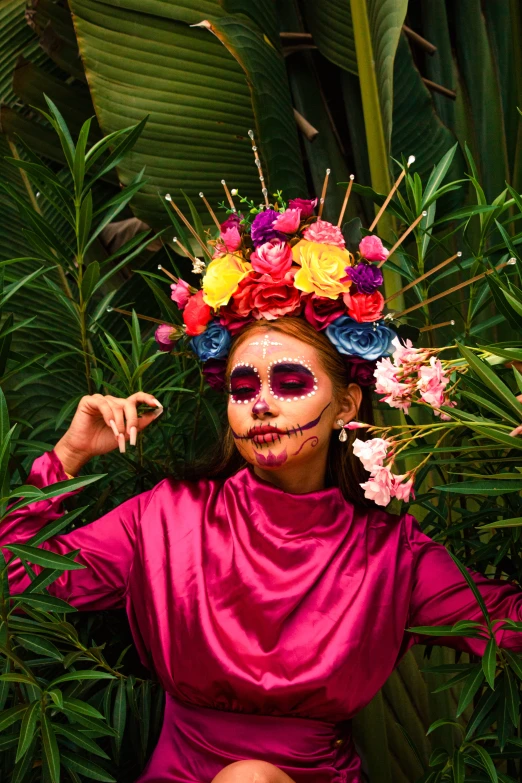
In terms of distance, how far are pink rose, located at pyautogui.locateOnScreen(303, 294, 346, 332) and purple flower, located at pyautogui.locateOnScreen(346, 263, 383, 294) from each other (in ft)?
0.15

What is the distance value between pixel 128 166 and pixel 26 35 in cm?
65

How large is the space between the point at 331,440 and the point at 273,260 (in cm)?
34

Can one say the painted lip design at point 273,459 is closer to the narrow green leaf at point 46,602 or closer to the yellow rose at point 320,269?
the yellow rose at point 320,269

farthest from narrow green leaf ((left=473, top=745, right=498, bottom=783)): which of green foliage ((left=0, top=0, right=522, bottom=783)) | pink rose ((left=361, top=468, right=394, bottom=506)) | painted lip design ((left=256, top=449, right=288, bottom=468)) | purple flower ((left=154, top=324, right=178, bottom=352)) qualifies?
purple flower ((left=154, top=324, right=178, bottom=352))

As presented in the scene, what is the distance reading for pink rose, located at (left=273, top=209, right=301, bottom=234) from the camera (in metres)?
1.66

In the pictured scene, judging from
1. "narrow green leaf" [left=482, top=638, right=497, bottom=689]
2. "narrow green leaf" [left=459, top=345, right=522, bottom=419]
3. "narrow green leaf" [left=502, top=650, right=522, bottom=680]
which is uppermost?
"narrow green leaf" [left=459, top=345, right=522, bottom=419]

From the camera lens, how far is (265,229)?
168 cm

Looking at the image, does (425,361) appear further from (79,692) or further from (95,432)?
(79,692)

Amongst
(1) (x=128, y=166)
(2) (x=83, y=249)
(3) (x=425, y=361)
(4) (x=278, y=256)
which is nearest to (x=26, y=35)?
(1) (x=128, y=166)

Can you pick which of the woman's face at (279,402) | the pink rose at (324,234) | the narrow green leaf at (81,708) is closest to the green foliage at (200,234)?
the narrow green leaf at (81,708)

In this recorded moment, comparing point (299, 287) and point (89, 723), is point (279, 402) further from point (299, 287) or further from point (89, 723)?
point (89, 723)

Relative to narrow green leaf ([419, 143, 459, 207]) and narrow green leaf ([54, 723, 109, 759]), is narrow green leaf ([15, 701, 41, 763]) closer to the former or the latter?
narrow green leaf ([54, 723, 109, 759])

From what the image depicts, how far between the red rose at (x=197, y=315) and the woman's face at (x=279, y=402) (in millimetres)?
98

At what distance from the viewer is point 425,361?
139 centimetres
